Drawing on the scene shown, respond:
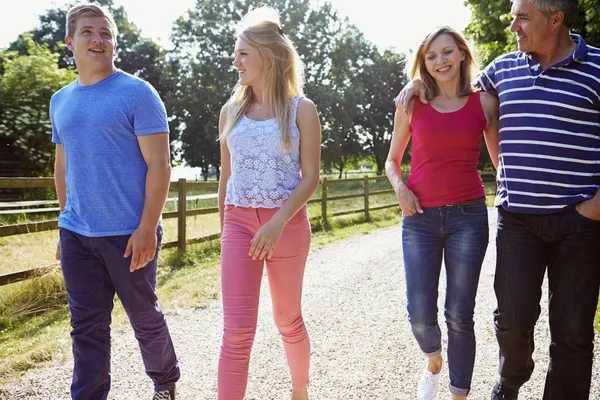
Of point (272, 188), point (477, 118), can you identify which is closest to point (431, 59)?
point (477, 118)

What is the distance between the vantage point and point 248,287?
8.24 feet

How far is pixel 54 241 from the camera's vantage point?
698cm

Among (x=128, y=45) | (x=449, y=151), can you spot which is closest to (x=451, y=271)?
(x=449, y=151)

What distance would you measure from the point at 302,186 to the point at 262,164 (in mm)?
210

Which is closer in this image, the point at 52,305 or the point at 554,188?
the point at 554,188

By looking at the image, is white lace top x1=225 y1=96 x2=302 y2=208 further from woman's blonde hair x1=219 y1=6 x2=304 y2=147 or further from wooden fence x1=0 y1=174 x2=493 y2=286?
wooden fence x1=0 y1=174 x2=493 y2=286

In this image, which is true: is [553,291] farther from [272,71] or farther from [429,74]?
[272,71]

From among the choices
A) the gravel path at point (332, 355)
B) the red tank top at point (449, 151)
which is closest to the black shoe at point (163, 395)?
the gravel path at point (332, 355)

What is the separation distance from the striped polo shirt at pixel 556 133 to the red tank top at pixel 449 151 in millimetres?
201

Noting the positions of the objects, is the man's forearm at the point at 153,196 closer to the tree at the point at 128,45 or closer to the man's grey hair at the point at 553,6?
the man's grey hair at the point at 553,6

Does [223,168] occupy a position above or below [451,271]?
above

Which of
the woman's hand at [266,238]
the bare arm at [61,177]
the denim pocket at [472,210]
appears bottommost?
the woman's hand at [266,238]

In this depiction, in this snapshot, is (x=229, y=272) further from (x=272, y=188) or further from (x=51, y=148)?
(x=51, y=148)

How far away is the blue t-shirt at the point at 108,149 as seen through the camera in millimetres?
2605
